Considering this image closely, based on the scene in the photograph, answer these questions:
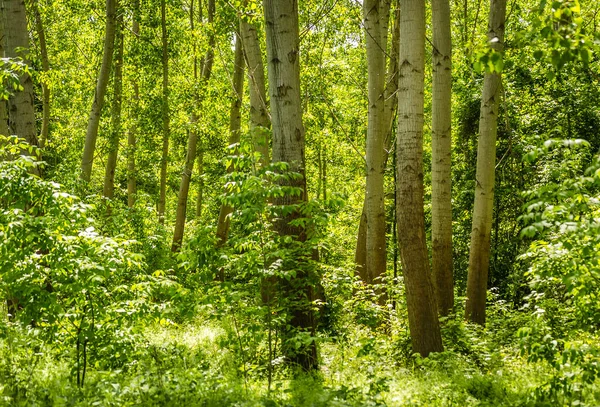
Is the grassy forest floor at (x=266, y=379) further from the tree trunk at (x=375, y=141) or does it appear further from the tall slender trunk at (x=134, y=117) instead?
the tall slender trunk at (x=134, y=117)

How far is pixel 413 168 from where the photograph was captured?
6.66 metres

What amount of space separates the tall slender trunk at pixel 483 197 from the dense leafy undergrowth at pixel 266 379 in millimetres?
1421

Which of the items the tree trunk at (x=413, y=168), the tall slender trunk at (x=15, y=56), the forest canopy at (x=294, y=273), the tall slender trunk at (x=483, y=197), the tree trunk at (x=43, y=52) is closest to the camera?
the forest canopy at (x=294, y=273)

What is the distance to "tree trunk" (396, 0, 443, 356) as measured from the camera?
665 centimetres

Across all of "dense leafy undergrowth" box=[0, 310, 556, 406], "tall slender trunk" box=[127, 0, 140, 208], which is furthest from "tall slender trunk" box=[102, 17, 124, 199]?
"dense leafy undergrowth" box=[0, 310, 556, 406]

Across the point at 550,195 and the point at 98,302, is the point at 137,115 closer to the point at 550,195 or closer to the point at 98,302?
the point at 98,302

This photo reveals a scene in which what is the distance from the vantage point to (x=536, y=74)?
16250 mm

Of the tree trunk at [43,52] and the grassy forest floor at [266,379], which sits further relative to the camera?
the tree trunk at [43,52]

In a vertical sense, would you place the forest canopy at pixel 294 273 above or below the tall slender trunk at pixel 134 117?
below

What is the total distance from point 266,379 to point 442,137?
5.05m

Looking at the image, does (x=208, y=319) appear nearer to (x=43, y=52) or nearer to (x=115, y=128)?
A: (x=115, y=128)

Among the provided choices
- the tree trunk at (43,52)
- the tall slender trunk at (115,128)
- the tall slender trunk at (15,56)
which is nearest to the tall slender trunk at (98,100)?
the tree trunk at (43,52)

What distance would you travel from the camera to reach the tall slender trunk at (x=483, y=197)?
9.16 meters

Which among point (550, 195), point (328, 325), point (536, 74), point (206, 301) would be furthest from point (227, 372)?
point (536, 74)
